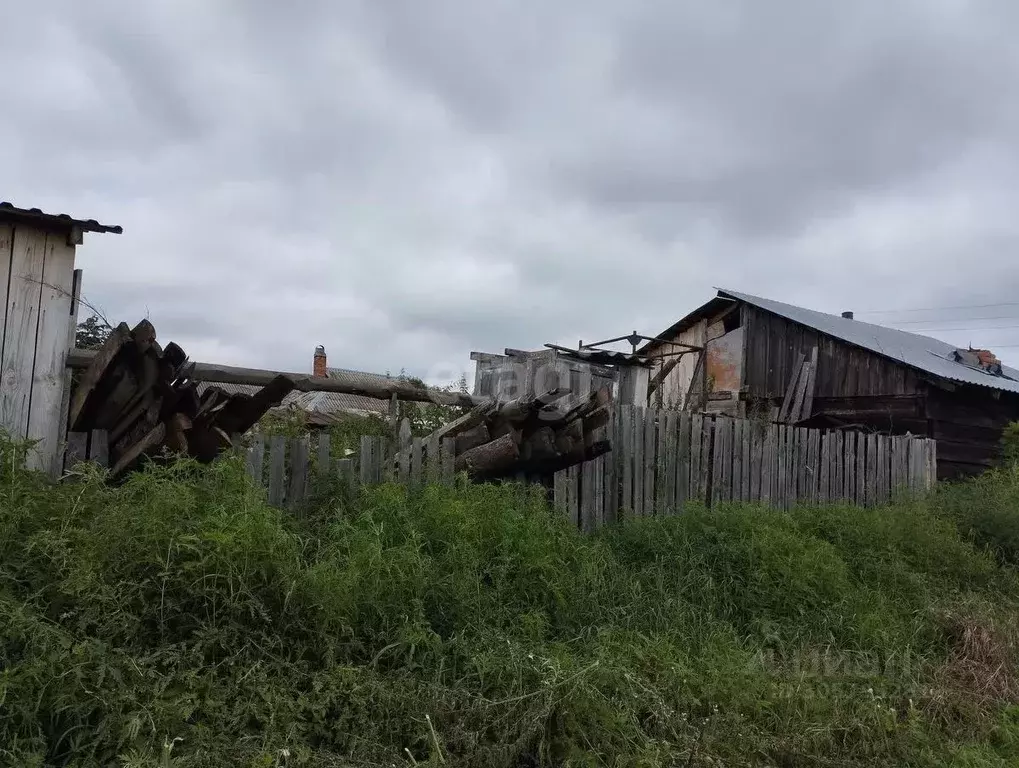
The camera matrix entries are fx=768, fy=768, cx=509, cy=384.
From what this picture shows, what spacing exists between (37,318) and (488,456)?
3157mm

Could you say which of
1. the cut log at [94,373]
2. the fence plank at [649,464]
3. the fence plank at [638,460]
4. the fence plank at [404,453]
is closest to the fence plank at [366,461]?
the fence plank at [404,453]

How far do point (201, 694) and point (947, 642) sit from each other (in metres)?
5.07

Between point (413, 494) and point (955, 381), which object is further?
point (955, 381)

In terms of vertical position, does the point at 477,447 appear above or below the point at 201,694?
above

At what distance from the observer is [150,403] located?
442 centimetres

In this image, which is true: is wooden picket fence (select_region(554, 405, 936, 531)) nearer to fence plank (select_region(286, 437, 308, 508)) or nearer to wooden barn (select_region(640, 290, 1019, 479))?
fence plank (select_region(286, 437, 308, 508))

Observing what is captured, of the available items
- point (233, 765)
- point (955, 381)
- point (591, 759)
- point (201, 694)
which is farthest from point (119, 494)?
point (955, 381)

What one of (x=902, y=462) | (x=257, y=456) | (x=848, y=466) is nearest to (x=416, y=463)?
(x=257, y=456)

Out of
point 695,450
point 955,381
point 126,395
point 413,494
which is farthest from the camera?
point 955,381

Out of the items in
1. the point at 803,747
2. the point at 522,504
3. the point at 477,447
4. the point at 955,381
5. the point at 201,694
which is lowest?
the point at 803,747

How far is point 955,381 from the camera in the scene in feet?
46.5

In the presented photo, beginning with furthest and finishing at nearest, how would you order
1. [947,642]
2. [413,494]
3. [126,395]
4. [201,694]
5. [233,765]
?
[947,642], [413,494], [126,395], [201,694], [233,765]

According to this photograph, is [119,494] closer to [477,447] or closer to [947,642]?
[477,447]

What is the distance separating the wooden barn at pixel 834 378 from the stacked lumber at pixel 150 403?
431 inches
